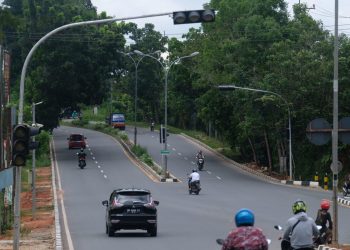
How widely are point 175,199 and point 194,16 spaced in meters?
28.6

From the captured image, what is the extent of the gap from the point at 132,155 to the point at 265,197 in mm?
31043

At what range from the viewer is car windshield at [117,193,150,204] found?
2914cm

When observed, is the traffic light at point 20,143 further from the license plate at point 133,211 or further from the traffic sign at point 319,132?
the license plate at point 133,211

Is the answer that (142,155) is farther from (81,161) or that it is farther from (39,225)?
(39,225)

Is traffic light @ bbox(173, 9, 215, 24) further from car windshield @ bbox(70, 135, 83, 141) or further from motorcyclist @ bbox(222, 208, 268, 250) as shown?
car windshield @ bbox(70, 135, 83, 141)

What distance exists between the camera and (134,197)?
96.2 ft

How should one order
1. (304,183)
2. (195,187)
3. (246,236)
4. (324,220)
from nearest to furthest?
(246,236)
(324,220)
(195,187)
(304,183)

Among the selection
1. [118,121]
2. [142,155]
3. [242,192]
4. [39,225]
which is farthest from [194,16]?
[118,121]

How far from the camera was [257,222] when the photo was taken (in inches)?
1304

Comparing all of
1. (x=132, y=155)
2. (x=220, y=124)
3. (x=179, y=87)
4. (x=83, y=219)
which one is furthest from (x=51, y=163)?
(x=83, y=219)

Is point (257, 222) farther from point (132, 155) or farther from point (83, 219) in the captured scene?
point (132, 155)

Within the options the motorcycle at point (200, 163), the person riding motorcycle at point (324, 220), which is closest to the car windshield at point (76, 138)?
the motorcycle at point (200, 163)

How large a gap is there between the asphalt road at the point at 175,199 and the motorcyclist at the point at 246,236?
13.8 metres

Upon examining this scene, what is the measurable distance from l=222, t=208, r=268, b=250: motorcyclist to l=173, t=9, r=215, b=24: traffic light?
833 centimetres
